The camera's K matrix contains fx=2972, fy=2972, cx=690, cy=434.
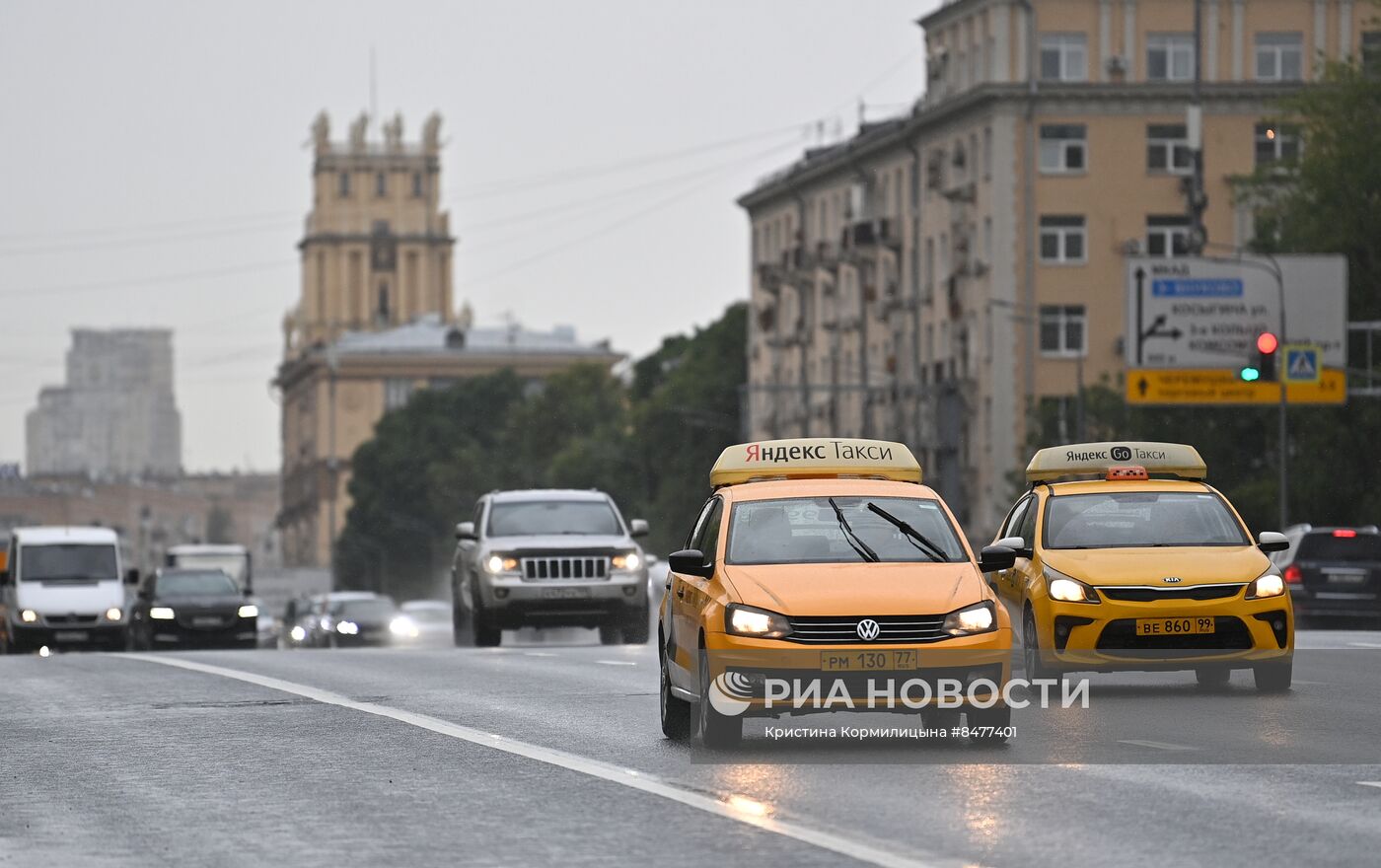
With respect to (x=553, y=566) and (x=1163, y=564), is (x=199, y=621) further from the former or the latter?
(x=1163, y=564)

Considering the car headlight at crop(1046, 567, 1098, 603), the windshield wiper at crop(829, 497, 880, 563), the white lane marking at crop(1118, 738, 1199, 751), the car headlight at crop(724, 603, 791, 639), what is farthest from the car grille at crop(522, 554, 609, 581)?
the car headlight at crop(724, 603, 791, 639)

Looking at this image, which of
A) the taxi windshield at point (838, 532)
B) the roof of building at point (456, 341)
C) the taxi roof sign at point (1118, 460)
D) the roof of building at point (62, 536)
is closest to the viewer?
the taxi windshield at point (838, 532)

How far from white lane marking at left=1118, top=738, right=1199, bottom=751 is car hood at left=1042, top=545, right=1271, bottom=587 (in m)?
3.45

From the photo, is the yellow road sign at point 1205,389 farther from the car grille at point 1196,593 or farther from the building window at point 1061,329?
the car grille at point 1196,593

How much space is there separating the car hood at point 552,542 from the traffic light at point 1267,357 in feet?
60.6

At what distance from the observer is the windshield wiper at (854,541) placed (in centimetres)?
1633

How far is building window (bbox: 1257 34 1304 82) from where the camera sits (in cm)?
8831

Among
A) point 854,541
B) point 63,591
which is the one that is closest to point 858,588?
point 854,541

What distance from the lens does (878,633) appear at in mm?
15352

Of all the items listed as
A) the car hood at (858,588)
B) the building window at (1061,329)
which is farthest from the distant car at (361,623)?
the car hood at (858,588)

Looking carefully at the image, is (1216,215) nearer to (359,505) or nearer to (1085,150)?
(1085,150)

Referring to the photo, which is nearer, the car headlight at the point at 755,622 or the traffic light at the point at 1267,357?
the car headlight at the point at 755,622

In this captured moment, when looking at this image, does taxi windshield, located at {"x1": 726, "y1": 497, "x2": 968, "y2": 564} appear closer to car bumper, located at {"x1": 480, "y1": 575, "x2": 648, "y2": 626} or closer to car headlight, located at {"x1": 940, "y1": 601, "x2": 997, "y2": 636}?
car headlight, located at {"x1": 940, "y1": 601, "x2": 997, "y2": 636}

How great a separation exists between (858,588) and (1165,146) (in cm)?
7508
